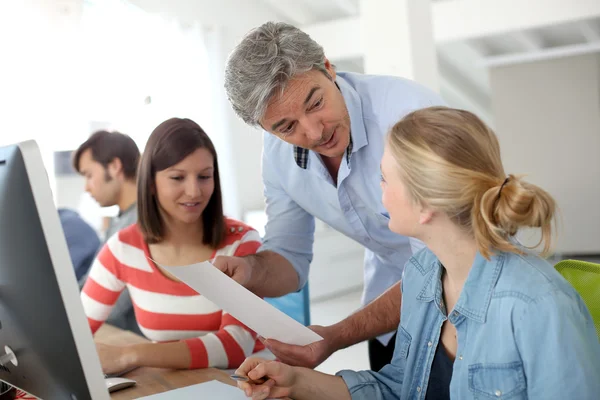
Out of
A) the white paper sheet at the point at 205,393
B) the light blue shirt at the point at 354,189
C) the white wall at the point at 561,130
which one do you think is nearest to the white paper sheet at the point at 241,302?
the white paper sheet at the point at 205,393

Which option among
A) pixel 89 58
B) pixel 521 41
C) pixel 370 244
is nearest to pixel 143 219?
pixel 370 244

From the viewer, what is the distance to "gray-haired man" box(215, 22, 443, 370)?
4.78 ft

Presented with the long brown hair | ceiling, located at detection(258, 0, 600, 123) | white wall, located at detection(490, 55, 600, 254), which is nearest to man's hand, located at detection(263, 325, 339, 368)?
the long brown hair

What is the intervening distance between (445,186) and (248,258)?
74 cm

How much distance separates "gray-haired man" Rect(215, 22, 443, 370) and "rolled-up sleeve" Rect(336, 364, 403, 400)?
90 mm

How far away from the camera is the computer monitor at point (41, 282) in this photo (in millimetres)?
755

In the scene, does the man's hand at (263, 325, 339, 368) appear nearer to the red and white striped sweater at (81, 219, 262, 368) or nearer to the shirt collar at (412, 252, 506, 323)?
the shirt collar at (412, 252, 506, 323)

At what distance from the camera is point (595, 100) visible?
734cm

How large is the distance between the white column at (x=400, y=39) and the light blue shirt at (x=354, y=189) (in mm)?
2332

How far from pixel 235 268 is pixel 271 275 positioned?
0.53ft

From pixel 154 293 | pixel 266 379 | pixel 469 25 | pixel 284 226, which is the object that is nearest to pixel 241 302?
pixel 266 379

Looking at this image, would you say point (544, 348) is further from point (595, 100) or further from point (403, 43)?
point (595, 100)

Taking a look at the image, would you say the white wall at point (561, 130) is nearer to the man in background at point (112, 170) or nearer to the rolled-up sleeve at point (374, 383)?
the man in background at point (112, 170)

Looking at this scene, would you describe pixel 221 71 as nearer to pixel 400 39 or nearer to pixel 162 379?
pixel 400 39
